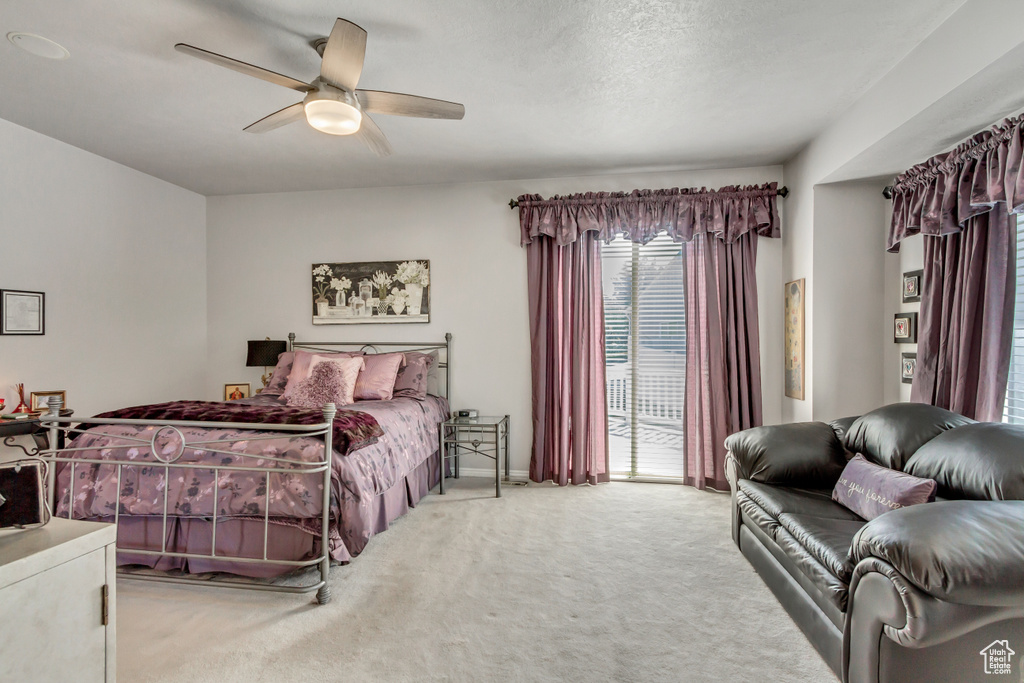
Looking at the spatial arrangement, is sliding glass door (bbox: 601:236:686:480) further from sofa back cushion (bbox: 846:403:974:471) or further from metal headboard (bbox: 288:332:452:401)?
sofa back cushion (bbox: 846:403:974:471)

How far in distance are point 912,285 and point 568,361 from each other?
7.75 feet

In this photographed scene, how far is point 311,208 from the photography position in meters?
4.78

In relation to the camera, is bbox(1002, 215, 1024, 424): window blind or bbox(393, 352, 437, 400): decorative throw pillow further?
bbox(393, 352, 437, 400): decorative throw pillow

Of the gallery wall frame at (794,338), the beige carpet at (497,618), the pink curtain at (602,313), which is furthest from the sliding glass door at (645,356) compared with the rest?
the beige carpet at (497,618)

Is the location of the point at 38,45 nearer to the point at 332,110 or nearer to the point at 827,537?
the point at 332,110

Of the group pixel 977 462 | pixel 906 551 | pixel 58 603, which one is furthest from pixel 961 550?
pixel 58 603

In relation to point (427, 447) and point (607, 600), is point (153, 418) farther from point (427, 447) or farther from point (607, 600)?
point (607, 600)

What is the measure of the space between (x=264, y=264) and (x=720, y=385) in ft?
13.9

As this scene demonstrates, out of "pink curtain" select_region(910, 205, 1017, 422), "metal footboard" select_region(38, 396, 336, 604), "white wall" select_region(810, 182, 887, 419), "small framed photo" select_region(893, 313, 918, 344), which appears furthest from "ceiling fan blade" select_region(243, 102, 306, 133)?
"small framed photo" select_region(893, 313, 918, 344)

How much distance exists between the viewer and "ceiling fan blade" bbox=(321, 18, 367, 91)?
1935 millimetres

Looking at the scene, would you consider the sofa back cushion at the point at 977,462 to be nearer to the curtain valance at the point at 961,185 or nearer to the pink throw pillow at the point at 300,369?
the curtain valance at the point at 961,185

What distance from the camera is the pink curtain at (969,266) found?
236 centimetres

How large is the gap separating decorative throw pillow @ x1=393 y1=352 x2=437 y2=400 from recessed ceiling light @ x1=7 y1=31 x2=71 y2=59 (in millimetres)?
2686

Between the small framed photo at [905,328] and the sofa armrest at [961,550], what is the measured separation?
1.92 m
